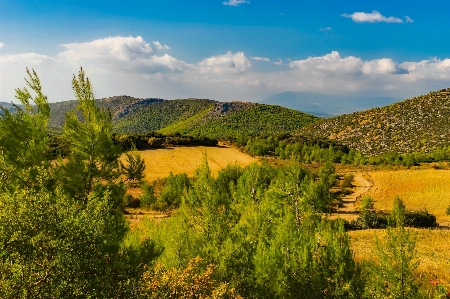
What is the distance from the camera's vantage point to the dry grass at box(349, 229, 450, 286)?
2806cm

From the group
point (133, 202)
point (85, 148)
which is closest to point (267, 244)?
point (85, 148)

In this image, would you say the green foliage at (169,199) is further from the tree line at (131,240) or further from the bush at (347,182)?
the bush at (347,182)

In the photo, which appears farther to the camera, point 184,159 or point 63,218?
point 184,159

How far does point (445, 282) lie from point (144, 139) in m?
90.4

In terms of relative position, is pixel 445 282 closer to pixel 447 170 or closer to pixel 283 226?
pixel 283 226

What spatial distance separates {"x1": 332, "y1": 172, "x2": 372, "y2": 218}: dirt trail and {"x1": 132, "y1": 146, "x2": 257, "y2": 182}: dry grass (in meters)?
26.1

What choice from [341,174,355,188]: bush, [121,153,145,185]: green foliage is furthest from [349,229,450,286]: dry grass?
[341,174,355,188]: bush

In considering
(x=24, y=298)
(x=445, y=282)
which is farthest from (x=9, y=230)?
(x=445, y=282)

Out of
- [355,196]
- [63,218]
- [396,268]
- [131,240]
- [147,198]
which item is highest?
[63,218]

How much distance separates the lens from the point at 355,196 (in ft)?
219

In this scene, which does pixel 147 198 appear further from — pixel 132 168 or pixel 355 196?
pixel 355 196

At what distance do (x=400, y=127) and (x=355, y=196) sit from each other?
241 ft

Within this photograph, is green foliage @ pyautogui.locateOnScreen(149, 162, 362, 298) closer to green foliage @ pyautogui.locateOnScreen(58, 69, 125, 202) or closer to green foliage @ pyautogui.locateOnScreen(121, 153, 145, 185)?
green foliage @ pyautogui.locateOnScreen(121, 153, 145, 185)

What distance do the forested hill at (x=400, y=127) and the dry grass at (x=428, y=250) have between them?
252 ft
